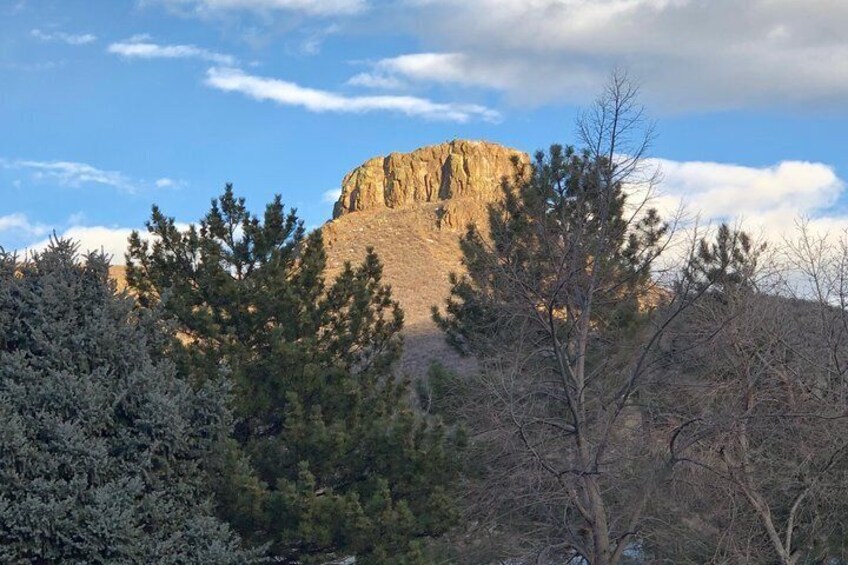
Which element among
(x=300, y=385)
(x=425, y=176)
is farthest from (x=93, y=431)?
(x=425, y=176)

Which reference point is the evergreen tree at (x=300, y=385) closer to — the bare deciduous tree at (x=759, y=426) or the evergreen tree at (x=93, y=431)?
the evergreen tree at (x=93, y=431)

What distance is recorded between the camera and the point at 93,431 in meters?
11.5

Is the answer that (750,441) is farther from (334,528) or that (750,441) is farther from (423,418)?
(334,528)

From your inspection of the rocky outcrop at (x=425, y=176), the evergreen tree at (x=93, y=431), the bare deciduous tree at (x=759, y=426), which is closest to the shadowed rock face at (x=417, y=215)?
the rocky outcrop at (x=425, y=176)

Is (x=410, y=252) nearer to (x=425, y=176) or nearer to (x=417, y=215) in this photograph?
(x=417, y=215)

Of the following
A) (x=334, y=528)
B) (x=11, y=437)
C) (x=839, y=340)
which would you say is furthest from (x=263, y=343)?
(x=839, y=340)

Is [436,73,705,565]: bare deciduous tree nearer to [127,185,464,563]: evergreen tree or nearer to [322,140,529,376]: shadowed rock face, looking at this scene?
[127,185,464,563]: evergreen tree

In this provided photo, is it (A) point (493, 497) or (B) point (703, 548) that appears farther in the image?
(B) point (703, 548)

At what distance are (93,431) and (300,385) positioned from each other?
9.89 ft

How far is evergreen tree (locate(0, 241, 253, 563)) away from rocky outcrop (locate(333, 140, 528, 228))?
277 ft

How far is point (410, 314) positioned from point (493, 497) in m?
46.2

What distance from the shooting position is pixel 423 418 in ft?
45.4

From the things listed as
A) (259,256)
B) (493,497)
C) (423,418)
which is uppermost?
(259,256)

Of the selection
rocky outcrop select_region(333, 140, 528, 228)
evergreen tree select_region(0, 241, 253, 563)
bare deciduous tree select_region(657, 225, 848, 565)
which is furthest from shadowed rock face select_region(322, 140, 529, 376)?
evergreen tree select_region(0, 241, 253, 563)
